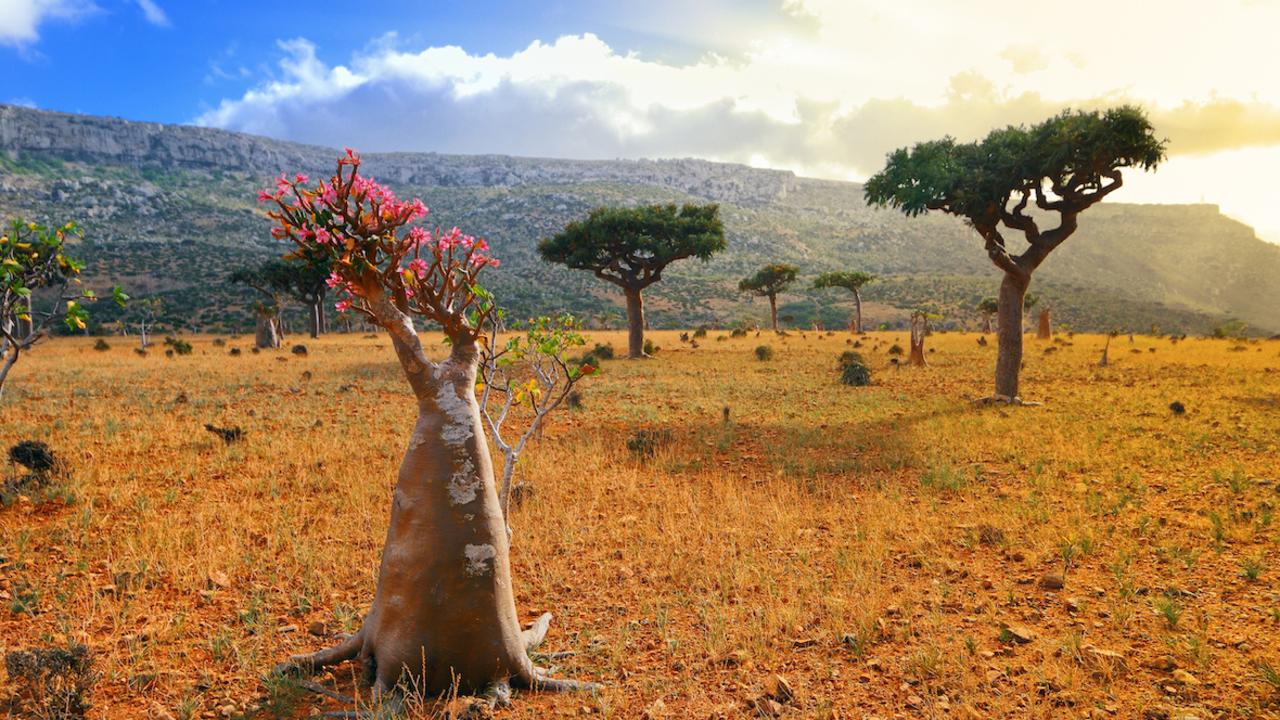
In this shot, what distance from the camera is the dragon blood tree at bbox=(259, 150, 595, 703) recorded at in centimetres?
397

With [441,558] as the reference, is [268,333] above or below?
above

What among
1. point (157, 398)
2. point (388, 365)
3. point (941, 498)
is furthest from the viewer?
point (388, 365)

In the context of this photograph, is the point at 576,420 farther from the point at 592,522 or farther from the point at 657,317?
the point at 657,317

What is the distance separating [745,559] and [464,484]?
3540 millimetres

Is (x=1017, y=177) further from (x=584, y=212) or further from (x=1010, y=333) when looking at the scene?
(x=584, y=212)

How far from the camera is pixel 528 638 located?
4773mm

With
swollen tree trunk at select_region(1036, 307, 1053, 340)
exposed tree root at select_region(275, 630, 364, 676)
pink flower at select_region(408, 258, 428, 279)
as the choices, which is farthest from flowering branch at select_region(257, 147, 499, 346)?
swollen tree trunk at select_region(1036, 307, 1053, 340)

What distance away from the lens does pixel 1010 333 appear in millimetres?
15172

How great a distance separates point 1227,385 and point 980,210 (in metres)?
9.45

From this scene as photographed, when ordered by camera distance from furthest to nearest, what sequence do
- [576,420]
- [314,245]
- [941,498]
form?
[576,420]
[941,498]
[314,245]

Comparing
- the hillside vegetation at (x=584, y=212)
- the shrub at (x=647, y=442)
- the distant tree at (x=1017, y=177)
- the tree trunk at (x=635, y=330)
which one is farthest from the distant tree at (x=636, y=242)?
the hillside vegetation at (x=584, y=212)

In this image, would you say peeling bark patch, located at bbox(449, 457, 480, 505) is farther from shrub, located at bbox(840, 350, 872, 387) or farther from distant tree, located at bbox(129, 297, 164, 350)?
distant tree, located at bbox(129, 297, 164, 350)

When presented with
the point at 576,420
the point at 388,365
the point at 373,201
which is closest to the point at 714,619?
the point at 373,201

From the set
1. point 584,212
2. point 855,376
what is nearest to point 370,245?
point 855,376
